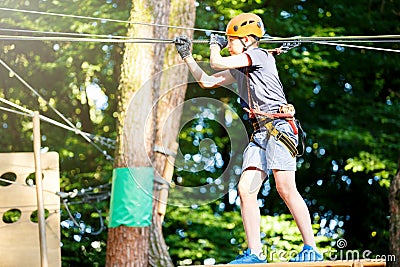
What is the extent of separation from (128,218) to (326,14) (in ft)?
16.8

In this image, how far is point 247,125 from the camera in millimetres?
8805

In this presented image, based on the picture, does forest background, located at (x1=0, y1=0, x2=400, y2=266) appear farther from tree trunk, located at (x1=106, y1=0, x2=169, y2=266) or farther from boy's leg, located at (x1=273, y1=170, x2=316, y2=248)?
boy's leg, located at (x1=273, y1=170, x2=316, y2=248)

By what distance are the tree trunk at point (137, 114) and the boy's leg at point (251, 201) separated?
8.15ft

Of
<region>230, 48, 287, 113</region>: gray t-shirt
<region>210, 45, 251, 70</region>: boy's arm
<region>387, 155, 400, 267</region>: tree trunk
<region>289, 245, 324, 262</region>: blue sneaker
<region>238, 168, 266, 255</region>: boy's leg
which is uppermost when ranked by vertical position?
<region>210, 45, 251, 70</region>: boy's arm

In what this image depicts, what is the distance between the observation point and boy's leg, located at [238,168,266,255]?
296 cm

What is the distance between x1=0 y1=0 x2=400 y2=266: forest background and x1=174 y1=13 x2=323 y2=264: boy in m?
5.45

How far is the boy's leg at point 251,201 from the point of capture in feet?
9.73

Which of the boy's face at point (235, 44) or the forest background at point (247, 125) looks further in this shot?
the forest background at point (247, 125)

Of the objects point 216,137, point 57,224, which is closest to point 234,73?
point 57,224

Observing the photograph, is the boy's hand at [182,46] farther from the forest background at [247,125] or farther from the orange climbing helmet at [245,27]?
the forest background at [247,125]

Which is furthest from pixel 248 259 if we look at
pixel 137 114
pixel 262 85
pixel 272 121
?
pixel 137 114

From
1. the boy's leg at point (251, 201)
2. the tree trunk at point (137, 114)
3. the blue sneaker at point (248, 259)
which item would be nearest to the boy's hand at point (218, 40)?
the boy's leg at point (251, 201)

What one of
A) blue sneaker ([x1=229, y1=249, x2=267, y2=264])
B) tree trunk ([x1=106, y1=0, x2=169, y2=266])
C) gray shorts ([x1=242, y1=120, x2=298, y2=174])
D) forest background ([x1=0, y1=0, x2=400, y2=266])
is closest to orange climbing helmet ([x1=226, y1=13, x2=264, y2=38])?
gray shorts ([x1=242, y1=120, x2=298, y2=174])

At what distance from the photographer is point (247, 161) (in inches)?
118
